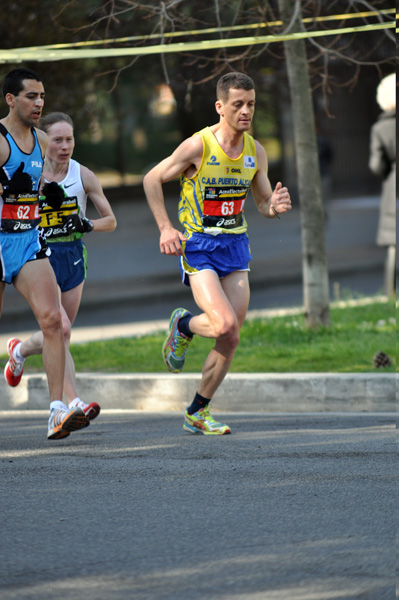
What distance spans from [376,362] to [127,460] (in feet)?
9.26

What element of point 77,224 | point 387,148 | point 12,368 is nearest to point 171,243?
point 77,224

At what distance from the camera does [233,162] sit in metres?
6.40

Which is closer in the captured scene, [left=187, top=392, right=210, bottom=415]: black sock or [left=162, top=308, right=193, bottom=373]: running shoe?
[left=187, top=392, right=210, bottom=415]: black sock

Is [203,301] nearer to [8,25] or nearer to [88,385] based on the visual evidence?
[88,385]

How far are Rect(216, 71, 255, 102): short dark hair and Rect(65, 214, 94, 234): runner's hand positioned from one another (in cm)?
114

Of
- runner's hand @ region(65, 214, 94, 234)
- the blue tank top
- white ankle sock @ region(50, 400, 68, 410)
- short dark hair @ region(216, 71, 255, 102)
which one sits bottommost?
white ankle sock @ region(50, 400, 68, 410)

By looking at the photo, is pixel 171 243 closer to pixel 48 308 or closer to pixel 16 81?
pixel 48 308

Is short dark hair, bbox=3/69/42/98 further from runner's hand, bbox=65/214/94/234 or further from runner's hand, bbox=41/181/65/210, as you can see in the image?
runner's hand, bbox=65/214/94/234

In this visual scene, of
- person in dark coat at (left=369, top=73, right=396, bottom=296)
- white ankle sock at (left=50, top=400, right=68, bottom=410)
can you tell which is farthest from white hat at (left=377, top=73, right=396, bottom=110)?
white ankle sock at (left=50, top=400, right=68, bottom=410)

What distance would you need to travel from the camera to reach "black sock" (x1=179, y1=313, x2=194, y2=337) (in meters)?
6.65

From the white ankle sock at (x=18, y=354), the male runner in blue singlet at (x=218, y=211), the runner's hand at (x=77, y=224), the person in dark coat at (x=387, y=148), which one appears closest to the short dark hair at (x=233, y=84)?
the male runner in blue singlet at (x=218, y=211)

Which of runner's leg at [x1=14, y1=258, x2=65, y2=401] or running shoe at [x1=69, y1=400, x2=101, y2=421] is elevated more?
runner's leg at [x1=14, y1=258, x2=65, y2=401]

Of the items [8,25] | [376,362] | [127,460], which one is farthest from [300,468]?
[8,25]

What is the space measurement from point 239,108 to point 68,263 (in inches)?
58.2
